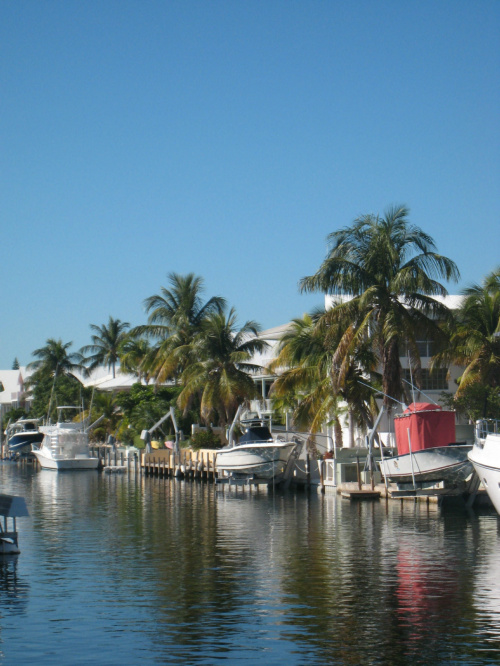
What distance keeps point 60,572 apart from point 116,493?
26.3 meters

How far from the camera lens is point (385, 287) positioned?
41.6 metres

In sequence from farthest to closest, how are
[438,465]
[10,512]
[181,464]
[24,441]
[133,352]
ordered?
[24,441]
[133,352]
[181,464]
[438,465]
[10,512]

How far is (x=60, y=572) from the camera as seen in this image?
21453mm

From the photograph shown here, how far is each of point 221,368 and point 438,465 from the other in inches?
1069

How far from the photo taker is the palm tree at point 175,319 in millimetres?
66625

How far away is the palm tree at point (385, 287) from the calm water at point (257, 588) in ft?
28.8

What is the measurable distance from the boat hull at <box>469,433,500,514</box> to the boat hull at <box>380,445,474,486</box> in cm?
428

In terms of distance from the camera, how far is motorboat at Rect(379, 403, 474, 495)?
110 ft

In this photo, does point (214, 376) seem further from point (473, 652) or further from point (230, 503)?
point (473, 652)

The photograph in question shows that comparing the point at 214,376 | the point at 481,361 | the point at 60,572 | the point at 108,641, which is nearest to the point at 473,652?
the point at 108,641

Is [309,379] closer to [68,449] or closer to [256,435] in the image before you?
[256,435]

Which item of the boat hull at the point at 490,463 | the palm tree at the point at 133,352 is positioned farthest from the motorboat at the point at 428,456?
the palm tree at the point at 133,352

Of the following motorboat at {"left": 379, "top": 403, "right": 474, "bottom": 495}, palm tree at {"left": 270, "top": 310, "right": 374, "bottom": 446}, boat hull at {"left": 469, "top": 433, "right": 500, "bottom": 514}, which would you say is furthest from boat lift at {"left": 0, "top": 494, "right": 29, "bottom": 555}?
palm tree at {"left": 270, "top": 310, "right": 374, "bottom": 446}

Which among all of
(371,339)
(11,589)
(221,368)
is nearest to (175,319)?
(221,368)
